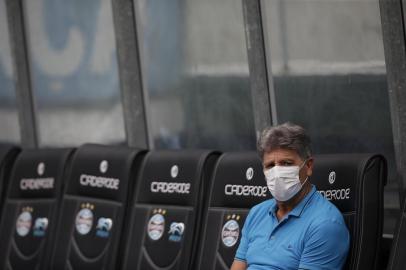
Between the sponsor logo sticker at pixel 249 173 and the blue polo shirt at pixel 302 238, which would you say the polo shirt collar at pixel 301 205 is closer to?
the blue polo shirt at pixel 302 238

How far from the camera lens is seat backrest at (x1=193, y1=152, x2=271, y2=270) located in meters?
4.43

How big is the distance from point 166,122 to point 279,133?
2220mm

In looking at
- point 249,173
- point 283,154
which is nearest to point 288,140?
point 283,154

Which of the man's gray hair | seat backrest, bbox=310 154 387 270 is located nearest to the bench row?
seat backrest, bbox=310 154 387 270

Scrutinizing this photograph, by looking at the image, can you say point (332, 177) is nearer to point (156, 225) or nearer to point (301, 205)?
point (301, 205)

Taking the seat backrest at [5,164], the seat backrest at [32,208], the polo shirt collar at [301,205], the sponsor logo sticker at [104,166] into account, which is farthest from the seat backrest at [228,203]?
→ the seat backrest at [5,164]

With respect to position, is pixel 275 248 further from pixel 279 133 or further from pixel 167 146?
pixel 167 146

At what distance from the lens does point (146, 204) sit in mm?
4918

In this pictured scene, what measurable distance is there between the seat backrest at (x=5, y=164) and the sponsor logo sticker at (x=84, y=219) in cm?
79

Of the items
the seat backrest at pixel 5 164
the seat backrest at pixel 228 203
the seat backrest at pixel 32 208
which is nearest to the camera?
the seat backrest at pixel 228 203

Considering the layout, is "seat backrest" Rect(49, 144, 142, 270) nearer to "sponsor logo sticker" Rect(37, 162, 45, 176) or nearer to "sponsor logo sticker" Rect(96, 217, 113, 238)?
"sponsor logo sticker" Rect(96, 217, 113, 238)

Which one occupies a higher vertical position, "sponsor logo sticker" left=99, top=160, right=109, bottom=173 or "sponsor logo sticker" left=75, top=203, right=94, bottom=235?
"sponsor logo sticker" left=99, top=160, right=109, bottom=173

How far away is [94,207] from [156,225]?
0.51 metres

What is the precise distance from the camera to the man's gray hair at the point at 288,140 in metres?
3.77
